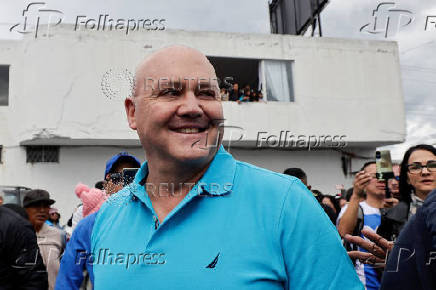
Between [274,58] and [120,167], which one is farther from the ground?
[274,58]

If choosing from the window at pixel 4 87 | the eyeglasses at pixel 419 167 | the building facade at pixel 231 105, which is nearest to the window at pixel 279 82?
the building facade at pixel 231 105

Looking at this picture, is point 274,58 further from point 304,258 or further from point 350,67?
point 304,258

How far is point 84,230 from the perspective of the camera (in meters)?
2.69

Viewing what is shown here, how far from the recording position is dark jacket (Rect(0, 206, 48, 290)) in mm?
3080

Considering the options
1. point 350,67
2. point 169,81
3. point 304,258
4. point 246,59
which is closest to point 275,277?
point 304,258

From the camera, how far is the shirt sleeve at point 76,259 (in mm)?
2660

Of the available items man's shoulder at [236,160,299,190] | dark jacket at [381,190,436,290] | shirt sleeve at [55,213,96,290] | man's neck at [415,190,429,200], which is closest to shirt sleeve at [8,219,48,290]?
shirt sleeve at [55,213,96,290]

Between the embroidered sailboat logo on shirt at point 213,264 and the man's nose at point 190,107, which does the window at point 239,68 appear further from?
the embroidered sailboat logo on shirt at point 213,264

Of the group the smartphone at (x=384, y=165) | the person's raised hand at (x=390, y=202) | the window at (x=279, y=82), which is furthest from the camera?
the window at (x=279, y=82)

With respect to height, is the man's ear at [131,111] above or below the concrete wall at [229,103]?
below

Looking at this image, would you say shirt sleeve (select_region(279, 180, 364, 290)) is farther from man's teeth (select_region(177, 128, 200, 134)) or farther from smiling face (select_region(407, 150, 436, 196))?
smiling face (select_region(407, 150, 436, 196))

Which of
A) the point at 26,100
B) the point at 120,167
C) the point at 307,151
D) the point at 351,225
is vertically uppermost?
the point at 26,100

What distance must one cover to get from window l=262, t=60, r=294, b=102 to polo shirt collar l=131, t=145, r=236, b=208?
12667 millimetres

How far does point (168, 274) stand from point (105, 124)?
1156cm
